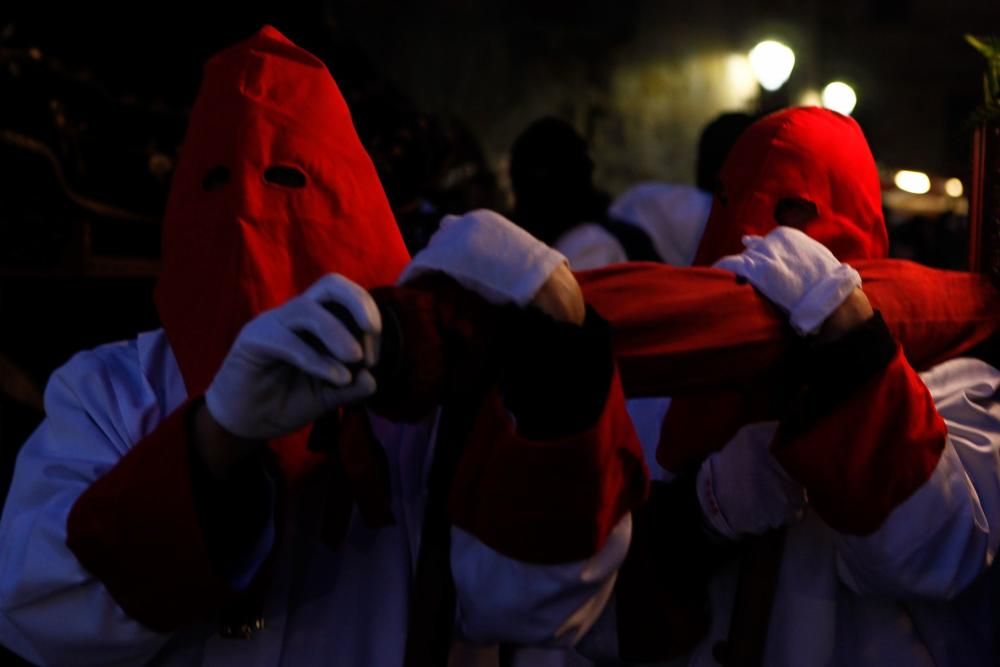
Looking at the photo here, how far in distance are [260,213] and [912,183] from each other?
947cm

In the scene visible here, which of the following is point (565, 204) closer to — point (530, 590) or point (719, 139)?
point (719, 139)

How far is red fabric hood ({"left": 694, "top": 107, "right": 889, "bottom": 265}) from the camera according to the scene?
2.08 metres

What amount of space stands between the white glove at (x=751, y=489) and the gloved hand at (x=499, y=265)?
54 cm

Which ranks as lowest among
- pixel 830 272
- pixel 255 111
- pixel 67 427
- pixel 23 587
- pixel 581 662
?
pixel 581 662

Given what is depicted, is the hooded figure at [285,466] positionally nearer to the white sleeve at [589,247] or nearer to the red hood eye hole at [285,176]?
the red hood eye hole at [285,176]

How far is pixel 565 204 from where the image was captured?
14.2 ft

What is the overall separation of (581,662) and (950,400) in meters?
0.86

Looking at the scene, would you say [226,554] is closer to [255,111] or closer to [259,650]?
[259,650]

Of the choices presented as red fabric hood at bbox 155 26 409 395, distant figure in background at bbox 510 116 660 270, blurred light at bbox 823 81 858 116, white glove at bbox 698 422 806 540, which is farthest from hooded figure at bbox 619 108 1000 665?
blurred light at bbox 823 81 858 116

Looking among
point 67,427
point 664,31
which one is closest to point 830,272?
point 67,427

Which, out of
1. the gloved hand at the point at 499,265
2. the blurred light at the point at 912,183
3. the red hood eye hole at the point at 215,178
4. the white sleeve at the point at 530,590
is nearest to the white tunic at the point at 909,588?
the white sleeve at the point at 530,590

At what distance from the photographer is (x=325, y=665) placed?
1.83 metres

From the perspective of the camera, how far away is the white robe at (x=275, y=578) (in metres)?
1.58

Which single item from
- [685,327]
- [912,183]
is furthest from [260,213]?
[912,183]
